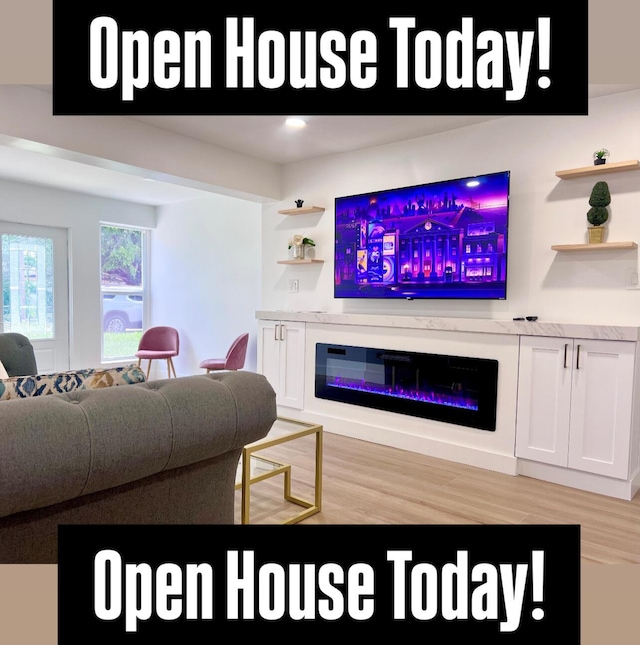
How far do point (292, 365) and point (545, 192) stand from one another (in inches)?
95.0

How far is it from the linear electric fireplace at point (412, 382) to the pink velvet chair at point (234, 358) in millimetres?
1318

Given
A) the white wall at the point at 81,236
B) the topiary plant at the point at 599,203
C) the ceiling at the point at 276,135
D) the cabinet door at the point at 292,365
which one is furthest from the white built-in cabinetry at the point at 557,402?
the white wall at the point at 81,236

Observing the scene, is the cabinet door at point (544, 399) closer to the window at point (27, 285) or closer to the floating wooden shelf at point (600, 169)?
the floating wooden shelf at point (600, 169)

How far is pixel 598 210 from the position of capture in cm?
296

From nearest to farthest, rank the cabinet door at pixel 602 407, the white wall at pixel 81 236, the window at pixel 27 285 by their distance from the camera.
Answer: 1. the cabinet door at pixel 602 407
2. the window at pixel 27 285
3. the white wall at pixel 81 236

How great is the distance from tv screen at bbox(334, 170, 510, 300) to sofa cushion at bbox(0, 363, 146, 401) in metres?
2.45

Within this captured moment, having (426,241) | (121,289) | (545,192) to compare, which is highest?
(545,192)

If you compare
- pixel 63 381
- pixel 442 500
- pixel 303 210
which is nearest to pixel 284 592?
pixel 63 381

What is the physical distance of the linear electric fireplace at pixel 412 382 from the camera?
3346 mm

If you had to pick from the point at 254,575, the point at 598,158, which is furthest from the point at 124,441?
the point at 598,158

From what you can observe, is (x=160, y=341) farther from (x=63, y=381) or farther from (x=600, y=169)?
(x=600, y=169)

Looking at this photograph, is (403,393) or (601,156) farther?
(403,393)

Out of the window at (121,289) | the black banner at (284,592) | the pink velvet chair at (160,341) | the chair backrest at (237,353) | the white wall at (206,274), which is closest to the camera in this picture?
the black banner at (284,592)

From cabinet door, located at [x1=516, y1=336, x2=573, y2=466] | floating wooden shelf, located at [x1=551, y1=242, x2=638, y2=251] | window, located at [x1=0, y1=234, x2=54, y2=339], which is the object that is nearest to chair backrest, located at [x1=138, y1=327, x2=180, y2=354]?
window, located at [x1=0, y1=234, x2=54, y2=339]
